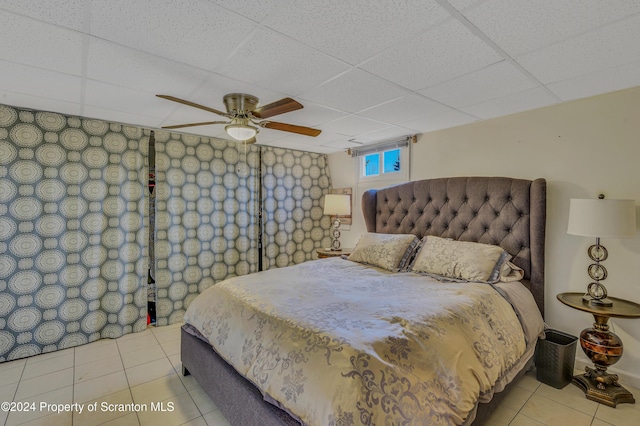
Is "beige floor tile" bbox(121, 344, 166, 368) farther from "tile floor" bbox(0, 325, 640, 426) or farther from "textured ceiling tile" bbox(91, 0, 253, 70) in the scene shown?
"textured ceiling tile" bbox(91, 0, 253, 70)

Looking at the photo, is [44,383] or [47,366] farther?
[47,366]

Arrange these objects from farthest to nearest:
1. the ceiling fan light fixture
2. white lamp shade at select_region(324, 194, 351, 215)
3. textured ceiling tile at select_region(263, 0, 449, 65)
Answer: white lamp shade at select_region(324, 194, 351, 215), the ceiling fan light fixture, textured ceiling tile at select_region(263, 0, 449, 65)

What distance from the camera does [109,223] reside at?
9.92 feet

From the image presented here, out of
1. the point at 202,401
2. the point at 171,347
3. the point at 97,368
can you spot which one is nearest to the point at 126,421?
the point at 202,401

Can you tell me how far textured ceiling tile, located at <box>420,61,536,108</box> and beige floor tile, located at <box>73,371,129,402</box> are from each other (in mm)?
3189

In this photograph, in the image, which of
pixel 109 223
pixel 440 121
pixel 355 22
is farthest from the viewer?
pixel 109 223

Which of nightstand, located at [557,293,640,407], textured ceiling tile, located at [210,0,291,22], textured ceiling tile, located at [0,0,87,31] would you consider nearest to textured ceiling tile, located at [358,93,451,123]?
textured ceiling tile, located at [210,0,291,22]

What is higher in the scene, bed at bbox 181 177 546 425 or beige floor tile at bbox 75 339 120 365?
bed at bbox 181 177 546 425

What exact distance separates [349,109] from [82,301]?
3172 millimetres

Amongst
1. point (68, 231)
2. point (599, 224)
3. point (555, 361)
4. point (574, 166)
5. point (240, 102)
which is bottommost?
point (555, 361)

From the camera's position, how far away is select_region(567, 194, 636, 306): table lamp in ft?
6.26

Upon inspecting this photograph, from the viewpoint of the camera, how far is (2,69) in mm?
1842

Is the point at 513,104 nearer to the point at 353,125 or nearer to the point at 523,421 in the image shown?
the point at 353,125

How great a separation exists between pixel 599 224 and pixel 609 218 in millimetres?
64
